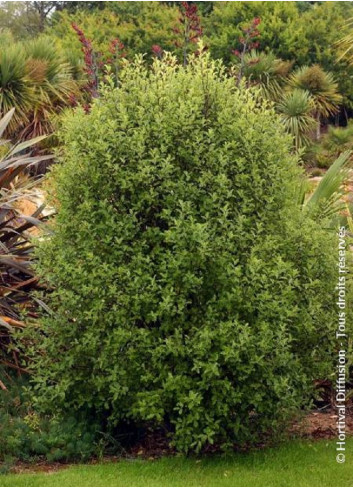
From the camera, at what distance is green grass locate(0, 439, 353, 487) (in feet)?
20.1

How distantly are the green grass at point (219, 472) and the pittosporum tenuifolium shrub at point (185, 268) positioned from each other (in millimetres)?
211

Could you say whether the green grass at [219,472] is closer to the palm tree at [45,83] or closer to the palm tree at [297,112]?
the palm tree at [45,83]

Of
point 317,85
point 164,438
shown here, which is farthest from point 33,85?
point 317,85

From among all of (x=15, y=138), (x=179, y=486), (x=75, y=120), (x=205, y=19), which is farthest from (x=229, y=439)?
(x=205, y=19)

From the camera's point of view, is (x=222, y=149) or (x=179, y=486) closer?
(x=179, y=486)

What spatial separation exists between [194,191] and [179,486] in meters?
2.21

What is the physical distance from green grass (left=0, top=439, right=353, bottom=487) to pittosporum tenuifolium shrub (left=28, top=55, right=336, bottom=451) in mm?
211

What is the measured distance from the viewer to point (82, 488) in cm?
594

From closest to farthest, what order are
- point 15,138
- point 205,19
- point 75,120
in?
1. point 75,120
2. point 15,138
3. point 205,19

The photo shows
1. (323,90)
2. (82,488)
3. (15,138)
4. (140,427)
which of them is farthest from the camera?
(323,90)

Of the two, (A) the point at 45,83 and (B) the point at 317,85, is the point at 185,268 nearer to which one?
(A) the point at 45,83

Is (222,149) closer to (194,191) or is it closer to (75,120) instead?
(194,191)

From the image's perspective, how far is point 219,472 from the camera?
20.9 feet

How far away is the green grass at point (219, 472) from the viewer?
6.13 m
